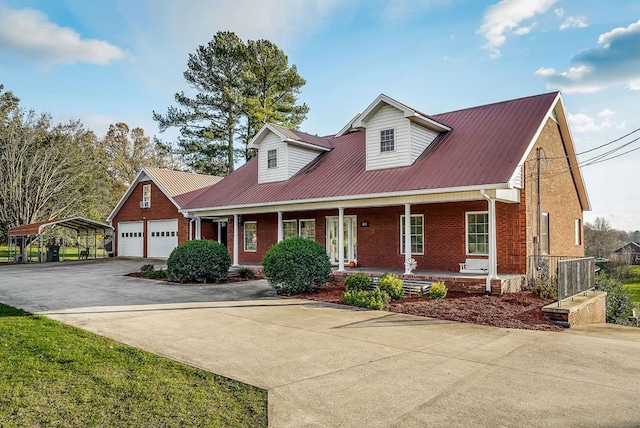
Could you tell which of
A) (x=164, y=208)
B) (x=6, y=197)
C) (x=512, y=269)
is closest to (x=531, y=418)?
(x=512, y=269)

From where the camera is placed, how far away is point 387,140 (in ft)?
51.9

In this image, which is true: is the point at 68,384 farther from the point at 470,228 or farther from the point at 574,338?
the point at 470,228

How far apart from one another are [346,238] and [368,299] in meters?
6.70

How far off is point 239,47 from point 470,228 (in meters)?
25.7

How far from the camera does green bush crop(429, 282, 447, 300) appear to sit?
11.5 m

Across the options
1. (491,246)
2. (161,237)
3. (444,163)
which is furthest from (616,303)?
(161,237)

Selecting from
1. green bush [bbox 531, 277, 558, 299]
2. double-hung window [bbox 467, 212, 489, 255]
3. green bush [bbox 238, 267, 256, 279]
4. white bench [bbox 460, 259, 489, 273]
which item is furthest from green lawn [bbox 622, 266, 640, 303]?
green bush [bbox 238, 267, 256, 279]

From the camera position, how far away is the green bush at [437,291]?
37.7 feet

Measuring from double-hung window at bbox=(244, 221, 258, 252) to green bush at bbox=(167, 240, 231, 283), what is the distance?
5019mm

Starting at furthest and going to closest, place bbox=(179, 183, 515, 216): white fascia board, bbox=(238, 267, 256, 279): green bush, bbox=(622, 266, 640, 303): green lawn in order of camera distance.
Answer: bbox=(622, 266, 640, 303): green lawn
bbox=(238, 267, 256, 279): green bush
bbox=(179, 183, 515, 216): white fascia board

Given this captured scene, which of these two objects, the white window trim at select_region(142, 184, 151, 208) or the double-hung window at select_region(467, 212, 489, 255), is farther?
the white window trim at select_region(142, 184, 151, 208)

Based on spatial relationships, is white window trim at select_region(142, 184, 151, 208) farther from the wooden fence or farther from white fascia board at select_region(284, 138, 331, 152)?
the wooden fence

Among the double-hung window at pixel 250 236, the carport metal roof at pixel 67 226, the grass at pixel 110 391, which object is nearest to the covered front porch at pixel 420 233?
the double-hung window at pixel 250 236

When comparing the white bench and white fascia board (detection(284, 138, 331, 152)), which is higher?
white fascia board (detection(284, 138, 331, 152))
